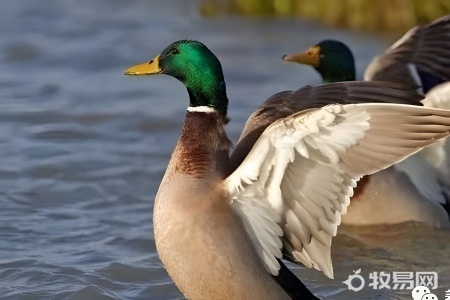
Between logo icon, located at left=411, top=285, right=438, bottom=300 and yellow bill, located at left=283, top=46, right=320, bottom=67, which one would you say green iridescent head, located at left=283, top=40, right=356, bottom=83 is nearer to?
yellow bill, located at left=283, top=46, right=320, bottom=67

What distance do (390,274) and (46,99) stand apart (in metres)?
4.60

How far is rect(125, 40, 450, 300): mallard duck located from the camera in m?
5.14

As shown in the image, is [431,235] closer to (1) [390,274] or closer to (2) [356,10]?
(1) [390,274]

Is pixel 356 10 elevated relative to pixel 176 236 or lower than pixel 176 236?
elevated

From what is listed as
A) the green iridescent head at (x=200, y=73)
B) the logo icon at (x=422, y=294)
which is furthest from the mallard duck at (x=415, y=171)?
the green iridescent head at (x=200, y=73)

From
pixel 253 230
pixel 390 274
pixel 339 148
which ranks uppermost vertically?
pixel 339 148

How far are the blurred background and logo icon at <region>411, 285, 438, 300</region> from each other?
0.05 metres

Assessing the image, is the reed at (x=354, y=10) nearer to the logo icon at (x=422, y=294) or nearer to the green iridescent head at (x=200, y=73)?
the logo icon at (x=422, y=294)

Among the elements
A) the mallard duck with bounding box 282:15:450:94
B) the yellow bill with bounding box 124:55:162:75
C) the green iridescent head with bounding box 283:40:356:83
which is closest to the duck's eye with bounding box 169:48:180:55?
the yellow bill with bounding box 124:55:162:75

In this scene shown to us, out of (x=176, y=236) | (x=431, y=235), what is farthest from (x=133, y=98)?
(x=176, y=236)

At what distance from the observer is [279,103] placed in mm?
6148

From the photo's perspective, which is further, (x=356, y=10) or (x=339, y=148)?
(x=356, y=10)

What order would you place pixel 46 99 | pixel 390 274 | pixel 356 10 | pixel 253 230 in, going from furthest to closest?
1. pixel 356 10
2. pixel 46 99
3. pixel 390 274
4. pixel 253 230

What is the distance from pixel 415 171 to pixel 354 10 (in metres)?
4.73
